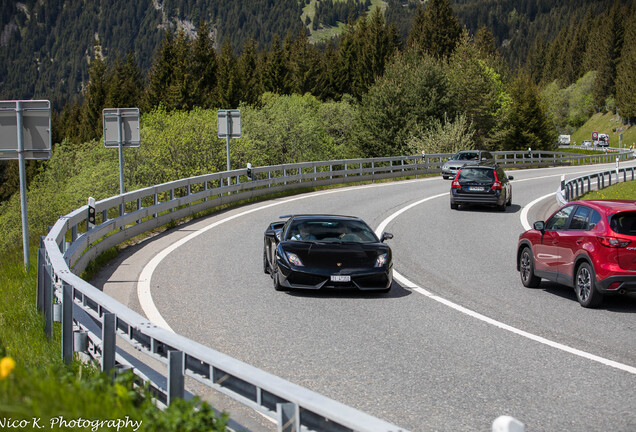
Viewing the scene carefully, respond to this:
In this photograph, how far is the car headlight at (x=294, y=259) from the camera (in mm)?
11797

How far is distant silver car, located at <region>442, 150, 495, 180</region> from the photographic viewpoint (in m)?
39.8

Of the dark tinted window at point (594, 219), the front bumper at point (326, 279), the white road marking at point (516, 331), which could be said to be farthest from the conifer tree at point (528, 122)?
the front bumper at point (326, 279)

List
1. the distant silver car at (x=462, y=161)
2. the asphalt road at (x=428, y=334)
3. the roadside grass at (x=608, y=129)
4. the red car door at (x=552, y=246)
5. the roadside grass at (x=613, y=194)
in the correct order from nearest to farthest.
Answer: the asphalt road at (x=428, y=334) < the red car door at (x=552, y=246) < the roadside grass at (x=613, y=194) < the distant silver car at (x=462, y=161) < the roadside grass at (x=608, y=129)

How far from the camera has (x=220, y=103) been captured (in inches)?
3322

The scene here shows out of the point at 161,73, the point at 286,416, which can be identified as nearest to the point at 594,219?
the point at 286,416

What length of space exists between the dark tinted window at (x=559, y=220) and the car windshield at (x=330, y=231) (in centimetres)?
275

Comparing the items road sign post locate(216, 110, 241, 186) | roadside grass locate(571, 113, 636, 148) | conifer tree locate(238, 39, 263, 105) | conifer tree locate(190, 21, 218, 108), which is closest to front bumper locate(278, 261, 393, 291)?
road sign post locate(216, 110, 241, 186)

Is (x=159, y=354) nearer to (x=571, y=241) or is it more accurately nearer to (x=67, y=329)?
(x=67, y=329)

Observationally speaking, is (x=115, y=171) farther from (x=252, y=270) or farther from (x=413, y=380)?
(x=413, y=380)

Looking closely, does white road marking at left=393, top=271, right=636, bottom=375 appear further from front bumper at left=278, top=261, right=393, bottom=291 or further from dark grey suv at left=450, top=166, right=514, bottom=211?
dark grey suv at left=450, top=166, right=514, bottom=211

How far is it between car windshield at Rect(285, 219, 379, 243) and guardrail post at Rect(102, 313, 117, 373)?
6.88 m

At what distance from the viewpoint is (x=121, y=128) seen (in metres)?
19.8

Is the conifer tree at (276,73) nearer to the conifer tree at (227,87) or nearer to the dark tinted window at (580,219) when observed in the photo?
the conifer tree at (227,87)

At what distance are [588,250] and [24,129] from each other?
886 centimetres
